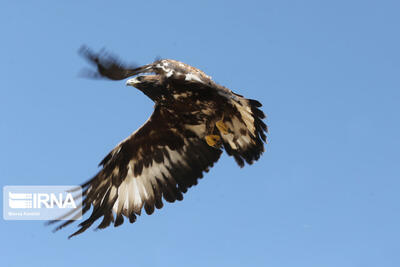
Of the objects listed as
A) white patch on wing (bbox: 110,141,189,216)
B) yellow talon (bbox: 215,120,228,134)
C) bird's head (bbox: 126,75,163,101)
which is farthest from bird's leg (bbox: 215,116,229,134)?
bird's head (bbox: 126,75,163,101)

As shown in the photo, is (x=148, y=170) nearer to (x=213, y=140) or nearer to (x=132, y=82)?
(x=213, y=140)

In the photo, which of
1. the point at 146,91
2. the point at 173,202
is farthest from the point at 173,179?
the point at 146,91

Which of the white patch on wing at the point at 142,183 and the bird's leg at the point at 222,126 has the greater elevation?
the bird's leg at the point at 222,126

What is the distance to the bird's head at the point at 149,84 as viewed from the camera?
9992mm

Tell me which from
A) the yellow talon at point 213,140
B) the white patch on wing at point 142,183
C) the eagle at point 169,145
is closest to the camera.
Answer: the eagle at point 169,145

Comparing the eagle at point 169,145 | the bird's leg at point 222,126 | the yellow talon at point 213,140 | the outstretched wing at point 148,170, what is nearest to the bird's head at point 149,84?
the eagle at point 169,145

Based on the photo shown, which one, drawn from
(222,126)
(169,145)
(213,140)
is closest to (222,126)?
(222,126)

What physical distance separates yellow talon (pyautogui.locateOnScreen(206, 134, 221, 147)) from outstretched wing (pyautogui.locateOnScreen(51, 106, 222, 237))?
170 millimetres

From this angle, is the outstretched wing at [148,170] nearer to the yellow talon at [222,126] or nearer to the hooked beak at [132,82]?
the yellow talon at [222,126]

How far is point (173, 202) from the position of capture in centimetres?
1116

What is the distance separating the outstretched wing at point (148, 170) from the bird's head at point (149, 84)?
2.56 feet

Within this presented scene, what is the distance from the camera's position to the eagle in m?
9.99

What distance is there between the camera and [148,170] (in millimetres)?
11617

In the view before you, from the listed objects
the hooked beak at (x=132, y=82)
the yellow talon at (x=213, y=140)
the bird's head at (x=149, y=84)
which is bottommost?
the yellow talon at (x=213, y=140)
